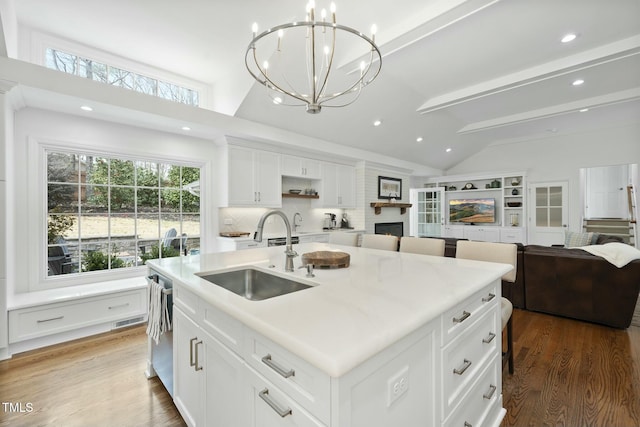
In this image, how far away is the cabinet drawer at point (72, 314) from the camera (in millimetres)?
2557

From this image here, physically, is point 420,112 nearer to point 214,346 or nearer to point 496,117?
point 496,117

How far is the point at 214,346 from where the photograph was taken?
125 cm

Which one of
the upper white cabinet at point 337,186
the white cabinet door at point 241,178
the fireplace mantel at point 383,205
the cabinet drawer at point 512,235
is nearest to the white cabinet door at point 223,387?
the white cabinet door at point 241,178

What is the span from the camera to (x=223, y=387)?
1.20 meters

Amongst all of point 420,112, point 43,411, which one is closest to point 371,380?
point 43,411

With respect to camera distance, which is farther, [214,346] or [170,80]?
[170,80]

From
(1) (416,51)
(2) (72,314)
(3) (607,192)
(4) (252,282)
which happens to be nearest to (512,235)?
(3) (607,192)

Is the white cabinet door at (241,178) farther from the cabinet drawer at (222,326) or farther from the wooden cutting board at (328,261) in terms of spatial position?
the cabinet drawer at (222,326)

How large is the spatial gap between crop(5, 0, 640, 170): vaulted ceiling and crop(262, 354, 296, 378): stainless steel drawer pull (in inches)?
120

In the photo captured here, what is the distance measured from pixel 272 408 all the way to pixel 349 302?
1.43 feet

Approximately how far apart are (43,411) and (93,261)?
6.30 feet

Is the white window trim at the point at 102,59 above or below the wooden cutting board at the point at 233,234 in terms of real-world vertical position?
above

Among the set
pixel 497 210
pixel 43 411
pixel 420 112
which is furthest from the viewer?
pixel 497 210

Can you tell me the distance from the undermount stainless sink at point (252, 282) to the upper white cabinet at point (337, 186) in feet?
12.2
